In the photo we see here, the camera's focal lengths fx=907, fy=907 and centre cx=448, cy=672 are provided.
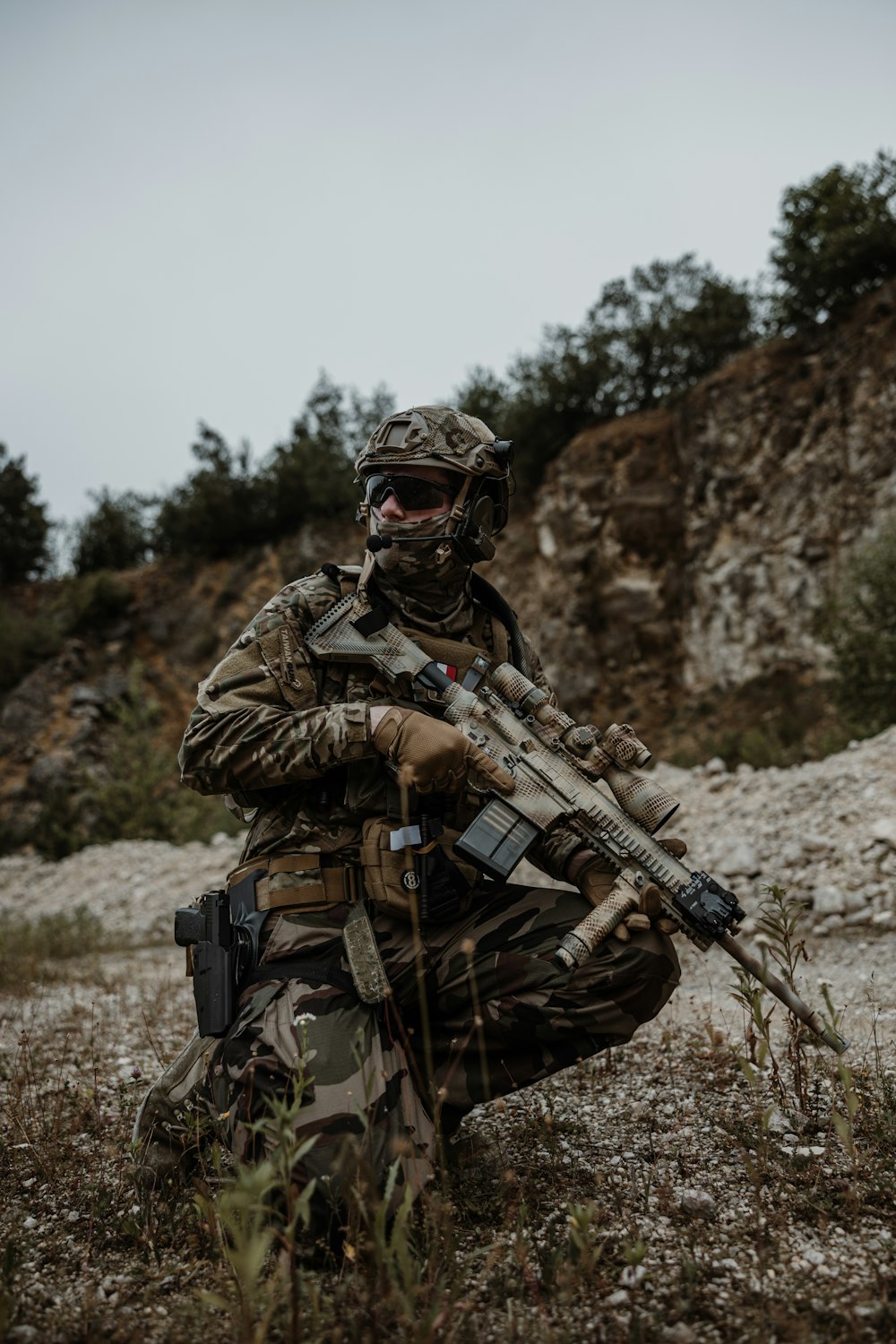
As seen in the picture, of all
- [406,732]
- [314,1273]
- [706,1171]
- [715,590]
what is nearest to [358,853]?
[406,732]

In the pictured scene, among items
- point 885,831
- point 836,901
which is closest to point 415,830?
point 836,901

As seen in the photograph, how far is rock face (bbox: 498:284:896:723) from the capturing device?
47.3 ft

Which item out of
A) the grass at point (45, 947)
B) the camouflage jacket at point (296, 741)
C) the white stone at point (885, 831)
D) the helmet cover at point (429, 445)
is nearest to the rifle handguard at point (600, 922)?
the camouflage jacket at point (296, 741)

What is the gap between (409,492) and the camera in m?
3.20

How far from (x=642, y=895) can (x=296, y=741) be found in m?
1.14

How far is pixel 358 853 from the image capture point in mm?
2920

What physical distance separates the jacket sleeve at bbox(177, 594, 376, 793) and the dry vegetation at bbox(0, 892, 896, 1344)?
3.58 feet

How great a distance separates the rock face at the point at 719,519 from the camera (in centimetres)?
1442

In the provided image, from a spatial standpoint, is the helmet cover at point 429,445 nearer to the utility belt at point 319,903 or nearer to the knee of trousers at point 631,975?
the utility belt at point 319,903

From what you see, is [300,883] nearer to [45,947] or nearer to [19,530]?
[45,947]

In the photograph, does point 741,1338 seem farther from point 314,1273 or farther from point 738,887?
point 738,887

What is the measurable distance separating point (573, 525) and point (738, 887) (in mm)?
12396

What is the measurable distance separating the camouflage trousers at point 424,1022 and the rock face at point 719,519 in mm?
12473

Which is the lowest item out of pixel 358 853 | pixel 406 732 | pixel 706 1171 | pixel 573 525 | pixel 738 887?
pixel 738 887
